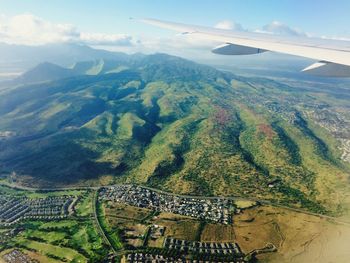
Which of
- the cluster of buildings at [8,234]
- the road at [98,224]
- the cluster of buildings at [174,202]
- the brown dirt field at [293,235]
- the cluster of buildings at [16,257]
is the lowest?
the cluster of buildings at [8,234]

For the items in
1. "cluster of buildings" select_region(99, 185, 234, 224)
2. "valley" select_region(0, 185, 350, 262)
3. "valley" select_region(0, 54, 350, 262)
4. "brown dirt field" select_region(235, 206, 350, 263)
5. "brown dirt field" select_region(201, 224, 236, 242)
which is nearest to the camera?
"brown dirt field" select_region(235, 206, 350, 263)

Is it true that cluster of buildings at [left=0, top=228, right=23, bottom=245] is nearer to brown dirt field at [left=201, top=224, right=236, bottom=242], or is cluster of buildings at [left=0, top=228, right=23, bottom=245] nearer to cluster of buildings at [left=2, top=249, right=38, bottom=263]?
cluster of buildings at [left=2, top=249, right=38, bottom=263]

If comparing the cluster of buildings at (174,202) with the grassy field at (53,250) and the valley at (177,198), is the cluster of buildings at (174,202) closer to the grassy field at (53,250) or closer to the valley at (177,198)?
the valley at (177,198)

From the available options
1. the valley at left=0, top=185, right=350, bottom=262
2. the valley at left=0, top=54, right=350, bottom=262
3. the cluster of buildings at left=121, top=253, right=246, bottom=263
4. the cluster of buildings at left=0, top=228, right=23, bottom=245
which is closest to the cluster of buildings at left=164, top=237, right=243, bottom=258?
the valley at left=0, top=185, right=350, bottom=262

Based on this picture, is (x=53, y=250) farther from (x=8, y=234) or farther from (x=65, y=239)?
(x=8, y=234)

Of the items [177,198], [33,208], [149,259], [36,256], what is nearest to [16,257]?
[36,256]

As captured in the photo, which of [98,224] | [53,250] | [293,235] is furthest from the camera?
[98,224]

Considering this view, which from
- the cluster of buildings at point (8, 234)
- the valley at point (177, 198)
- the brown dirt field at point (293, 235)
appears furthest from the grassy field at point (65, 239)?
the brown dirt field at point (293, 235)
